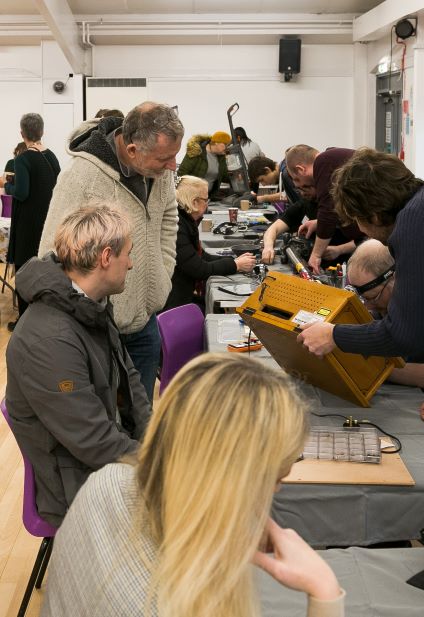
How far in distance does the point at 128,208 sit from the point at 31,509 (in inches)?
42.7

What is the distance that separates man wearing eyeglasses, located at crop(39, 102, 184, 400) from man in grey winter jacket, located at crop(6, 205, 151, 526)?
1.21 ft

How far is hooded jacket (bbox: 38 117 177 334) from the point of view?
9.05ft

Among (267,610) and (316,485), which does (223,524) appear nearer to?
(267,610)

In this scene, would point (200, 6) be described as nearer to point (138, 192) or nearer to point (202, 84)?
point (202, 84)

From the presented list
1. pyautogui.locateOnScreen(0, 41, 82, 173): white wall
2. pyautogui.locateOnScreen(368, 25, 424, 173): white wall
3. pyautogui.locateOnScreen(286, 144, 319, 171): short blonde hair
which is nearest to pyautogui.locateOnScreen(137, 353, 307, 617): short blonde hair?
pyautogui.locateOnScreen(286, 144, 319, 171): short blonde hair

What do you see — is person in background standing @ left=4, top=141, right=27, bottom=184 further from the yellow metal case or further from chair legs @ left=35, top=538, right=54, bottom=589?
the yellow metal case

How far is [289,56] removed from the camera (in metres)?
11.4

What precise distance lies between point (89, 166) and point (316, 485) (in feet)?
4.48

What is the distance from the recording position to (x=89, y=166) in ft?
9.08

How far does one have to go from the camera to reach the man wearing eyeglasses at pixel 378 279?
8.94 ft

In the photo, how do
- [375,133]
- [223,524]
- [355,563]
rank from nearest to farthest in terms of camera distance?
[223,524]
[355,563]
[375,133]

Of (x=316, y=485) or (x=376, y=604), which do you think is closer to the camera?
(x=376, y=604)

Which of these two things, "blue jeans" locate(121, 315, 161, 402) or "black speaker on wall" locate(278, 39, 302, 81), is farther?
"black speaker on wall" locate(278, 39, 302, 81)

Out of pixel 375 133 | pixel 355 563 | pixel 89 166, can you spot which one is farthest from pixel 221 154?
pixel 355 563
